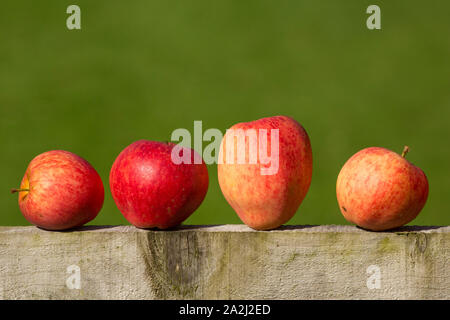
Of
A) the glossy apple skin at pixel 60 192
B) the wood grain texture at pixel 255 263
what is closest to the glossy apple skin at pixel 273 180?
the wood grain texture at pixel 255 263

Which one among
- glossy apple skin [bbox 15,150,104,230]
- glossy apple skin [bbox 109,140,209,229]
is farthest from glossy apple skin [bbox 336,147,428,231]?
glossy apple skin [bbox 15,150,104,230]

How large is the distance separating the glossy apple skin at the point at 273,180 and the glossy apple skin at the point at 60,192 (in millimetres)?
327

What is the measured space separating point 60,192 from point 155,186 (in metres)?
0.23

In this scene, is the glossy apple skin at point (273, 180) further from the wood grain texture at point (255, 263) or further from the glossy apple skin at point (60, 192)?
the glossy apple skin at point (60, 192)

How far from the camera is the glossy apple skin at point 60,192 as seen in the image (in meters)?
1.58

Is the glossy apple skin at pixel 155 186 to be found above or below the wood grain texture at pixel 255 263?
above

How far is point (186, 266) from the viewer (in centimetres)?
156

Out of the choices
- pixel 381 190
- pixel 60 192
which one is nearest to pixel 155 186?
pixel 60 192

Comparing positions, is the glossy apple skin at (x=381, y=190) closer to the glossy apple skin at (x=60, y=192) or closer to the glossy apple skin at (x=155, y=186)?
the glossy apple skin at (x=155, y=186)

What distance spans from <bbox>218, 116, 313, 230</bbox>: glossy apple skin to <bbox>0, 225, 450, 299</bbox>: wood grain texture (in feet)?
0.16

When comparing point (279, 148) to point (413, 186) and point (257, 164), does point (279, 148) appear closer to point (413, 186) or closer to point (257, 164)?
point (257, 164)

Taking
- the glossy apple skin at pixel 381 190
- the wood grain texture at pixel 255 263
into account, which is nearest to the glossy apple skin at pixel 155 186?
the wood grain texture at pixel 255 263

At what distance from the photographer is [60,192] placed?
157cm

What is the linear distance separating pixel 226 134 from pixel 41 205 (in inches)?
18.6
